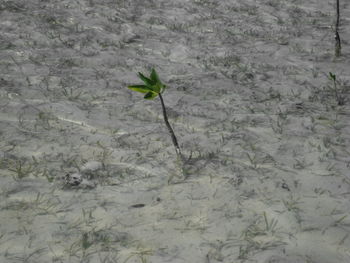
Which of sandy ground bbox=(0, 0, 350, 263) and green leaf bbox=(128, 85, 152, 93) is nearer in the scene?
sandy ground bbox=(0, 0, 350, 263)

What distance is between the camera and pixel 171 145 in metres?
2.37

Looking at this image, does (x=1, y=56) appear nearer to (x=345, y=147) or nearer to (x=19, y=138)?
(x=19, y=138)

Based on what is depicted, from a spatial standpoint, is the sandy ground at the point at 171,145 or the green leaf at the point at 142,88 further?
the green leaf at the point at 142,88

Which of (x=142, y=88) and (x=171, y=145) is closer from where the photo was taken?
(x=142, y=88)

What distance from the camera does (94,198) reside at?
1926mm

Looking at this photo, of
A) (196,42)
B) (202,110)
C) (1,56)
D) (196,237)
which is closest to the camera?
(196,237)

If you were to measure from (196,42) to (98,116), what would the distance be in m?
1.80

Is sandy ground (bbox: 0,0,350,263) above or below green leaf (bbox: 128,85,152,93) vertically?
below

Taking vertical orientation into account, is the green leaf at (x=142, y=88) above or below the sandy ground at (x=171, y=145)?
above

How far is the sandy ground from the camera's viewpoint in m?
1.70

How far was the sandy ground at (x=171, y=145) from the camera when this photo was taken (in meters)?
1.70

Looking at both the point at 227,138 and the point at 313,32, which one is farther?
the point at 313,32

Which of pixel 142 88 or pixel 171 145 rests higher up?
pixel 142 88

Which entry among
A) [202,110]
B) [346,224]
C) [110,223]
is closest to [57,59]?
[202,110]
